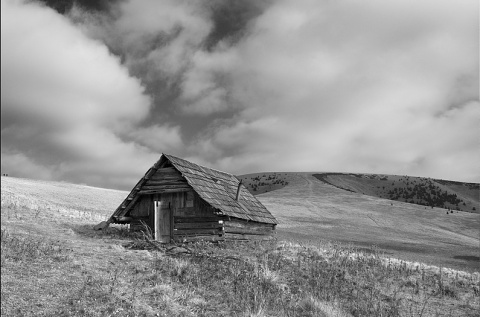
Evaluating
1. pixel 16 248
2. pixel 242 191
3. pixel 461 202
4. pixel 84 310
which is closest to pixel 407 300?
pixel 84 310

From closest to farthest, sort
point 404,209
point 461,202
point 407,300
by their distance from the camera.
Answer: point 407,300 < point 404,209 < point 461,202

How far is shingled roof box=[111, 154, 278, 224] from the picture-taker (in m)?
21.6

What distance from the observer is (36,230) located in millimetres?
17672

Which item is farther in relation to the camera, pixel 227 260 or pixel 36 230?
pixel 36 230

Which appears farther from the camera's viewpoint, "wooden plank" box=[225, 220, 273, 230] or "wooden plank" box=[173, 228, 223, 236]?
"wooden plank" box=[225, 220, 273, 230]

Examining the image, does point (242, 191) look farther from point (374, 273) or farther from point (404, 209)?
point (404, 209)

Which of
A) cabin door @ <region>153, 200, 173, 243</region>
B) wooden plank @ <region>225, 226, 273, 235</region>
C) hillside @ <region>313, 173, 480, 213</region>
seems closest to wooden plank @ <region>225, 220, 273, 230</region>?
wooden plank @ <region>225, 226, 273, 235</region>

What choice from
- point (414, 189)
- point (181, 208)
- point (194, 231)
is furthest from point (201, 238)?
point (414, 189)

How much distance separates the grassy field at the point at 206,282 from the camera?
959cm

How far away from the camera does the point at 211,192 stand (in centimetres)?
2236

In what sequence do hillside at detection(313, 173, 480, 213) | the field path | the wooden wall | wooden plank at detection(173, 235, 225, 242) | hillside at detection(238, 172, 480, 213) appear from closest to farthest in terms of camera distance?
wooden plank at detection(173, 235, 225, 242) → the wooden wall → the field path → hillside at detection(313, 173, 480, 213) → hillside at detection(238, 172, 480, 213)

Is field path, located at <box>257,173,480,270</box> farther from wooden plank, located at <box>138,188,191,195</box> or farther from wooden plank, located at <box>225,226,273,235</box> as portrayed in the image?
wooden plank, located at <box>138,188,191,195</box>

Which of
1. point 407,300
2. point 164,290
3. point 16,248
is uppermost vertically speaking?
point 16,248

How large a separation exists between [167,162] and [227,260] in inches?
352
